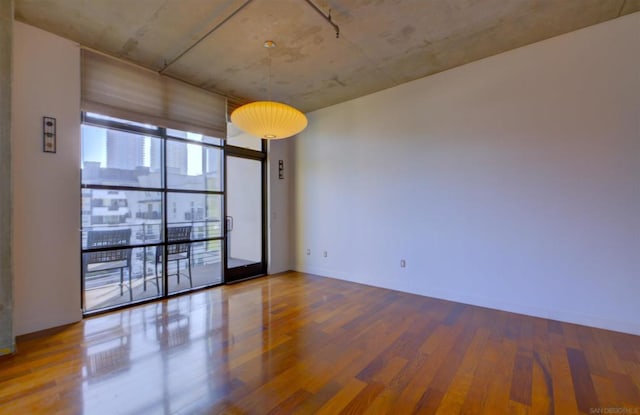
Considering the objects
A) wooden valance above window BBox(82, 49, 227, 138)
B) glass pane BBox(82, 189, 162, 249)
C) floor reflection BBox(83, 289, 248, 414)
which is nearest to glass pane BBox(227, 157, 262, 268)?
wooden valance above window BBox(82, 49, 227, 138)

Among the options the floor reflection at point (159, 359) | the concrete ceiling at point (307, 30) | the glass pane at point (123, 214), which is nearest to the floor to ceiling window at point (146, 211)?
the glass pane at point (123, 214)

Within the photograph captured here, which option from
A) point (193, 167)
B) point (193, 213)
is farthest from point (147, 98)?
point (193, 213)

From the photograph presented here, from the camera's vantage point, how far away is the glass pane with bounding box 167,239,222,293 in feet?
14.3

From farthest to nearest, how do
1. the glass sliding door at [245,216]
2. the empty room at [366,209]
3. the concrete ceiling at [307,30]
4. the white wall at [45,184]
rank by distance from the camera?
1. the glass sliding door at [245,216]
2. the white wall at [45,184]
3. the concrete ceiling at [307,30]
4. the empty room at [366,209]

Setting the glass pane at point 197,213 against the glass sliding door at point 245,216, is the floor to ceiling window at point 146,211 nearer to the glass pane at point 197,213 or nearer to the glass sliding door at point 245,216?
the glass pane at point 197,213

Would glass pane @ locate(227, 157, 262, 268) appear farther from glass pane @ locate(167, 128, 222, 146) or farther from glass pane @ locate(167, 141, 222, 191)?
glass pane @ locate(167, 128, 222, 146)

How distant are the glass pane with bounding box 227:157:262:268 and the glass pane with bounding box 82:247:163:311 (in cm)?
130

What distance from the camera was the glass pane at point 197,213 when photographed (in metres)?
4.30

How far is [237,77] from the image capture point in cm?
416

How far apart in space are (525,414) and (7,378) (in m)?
3.84

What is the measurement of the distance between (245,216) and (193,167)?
4.70ft

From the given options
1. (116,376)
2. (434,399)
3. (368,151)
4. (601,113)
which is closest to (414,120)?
(368,151)

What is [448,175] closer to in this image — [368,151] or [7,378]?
[368,151]

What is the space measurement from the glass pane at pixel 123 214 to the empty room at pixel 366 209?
0.09 feet
